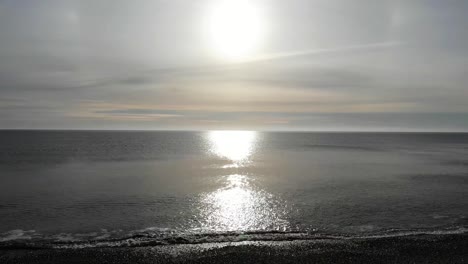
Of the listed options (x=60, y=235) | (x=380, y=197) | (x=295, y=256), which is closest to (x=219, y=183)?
(x=380, y=197)

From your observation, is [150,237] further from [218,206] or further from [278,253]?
[218,206]

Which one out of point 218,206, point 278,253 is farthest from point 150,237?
point 218,206

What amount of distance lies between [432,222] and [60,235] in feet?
96.8

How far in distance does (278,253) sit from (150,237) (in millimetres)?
9517

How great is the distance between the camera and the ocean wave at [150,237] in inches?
900

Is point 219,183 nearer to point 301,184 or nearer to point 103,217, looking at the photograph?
point 301,184

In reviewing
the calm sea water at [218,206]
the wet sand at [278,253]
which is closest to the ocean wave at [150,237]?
the calm sea water at [218,206]

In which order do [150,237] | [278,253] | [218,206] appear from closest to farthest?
[278,253]
[150,237]
[218,206]

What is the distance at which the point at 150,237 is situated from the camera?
24.8m

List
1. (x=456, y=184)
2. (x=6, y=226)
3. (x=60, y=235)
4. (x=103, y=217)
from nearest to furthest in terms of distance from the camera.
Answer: (x=60, y=235), (x=6, y=226), (x=103, y=217), (x=456, y=184)

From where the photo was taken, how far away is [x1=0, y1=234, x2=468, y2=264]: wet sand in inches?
770

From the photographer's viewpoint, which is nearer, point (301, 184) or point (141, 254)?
point (141, 254)

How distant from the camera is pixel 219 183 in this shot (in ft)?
177

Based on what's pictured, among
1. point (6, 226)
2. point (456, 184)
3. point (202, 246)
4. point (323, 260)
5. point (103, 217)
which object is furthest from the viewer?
point (456, 184)
